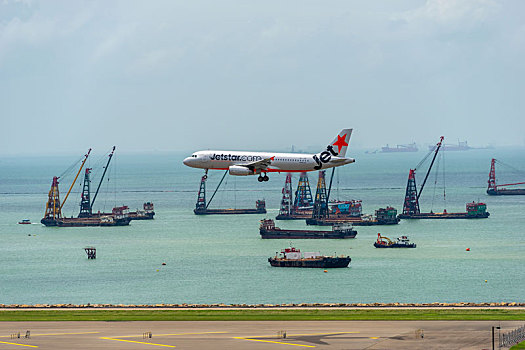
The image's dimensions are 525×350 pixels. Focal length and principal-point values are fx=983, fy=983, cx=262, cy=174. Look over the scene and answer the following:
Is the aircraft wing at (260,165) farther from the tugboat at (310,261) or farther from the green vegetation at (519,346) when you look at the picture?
the tugboat at (310,261)

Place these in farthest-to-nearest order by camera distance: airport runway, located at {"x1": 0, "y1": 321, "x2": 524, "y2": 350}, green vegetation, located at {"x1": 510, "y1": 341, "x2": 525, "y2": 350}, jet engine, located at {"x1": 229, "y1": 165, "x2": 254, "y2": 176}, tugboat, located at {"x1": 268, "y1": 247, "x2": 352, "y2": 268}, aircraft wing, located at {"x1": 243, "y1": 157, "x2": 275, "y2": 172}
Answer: tugboat, located at {"x1": 268, "y1": 247, "x2": 352, "y2": 268}, jet engine, located at {"x1": 229, "y1": 165, "x2": 254, "y2": 176}, aircraft wing, located at {"x1": 243, "y1": 157, "x2": 275, "y2": 172}, airport runway, located at {"x1": 0, "y1": 321, "x2": 524, "y2": 350}, green vegetation, located at {"x1": 510, "y1": 341, "x2": 525, "y2": 350}

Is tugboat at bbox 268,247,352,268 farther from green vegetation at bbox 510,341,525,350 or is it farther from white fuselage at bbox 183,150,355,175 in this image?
green vegetation at bbox 510,341,525,350

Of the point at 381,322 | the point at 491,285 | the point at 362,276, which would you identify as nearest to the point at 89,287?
the point at 362,276

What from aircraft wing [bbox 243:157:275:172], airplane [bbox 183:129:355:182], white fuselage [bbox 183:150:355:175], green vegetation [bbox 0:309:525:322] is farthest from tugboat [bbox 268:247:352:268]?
aircraft wing [bbox 243:157:275:172]

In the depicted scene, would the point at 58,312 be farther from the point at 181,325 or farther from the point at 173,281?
the point at 173,281

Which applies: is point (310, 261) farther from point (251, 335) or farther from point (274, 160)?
point (251, 335)

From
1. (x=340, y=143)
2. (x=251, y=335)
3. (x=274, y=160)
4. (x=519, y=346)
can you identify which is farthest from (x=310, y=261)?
(x=519, y=346)

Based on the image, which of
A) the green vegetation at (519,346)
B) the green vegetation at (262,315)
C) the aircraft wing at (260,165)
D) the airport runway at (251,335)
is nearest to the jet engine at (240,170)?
the aircraft wing at (260,165)
